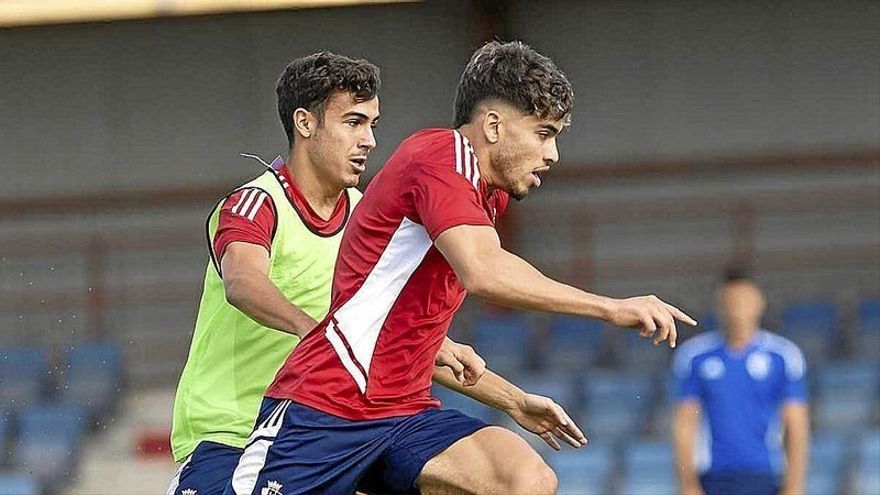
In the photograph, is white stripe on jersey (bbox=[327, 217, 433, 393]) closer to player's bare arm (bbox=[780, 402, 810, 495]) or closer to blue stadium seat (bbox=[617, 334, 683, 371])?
player's bare arm (bbox=[780, 402, 810, 495])

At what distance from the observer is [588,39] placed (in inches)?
585

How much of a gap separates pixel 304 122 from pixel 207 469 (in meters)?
1.09

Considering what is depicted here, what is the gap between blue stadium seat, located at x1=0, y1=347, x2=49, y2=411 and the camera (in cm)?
1398

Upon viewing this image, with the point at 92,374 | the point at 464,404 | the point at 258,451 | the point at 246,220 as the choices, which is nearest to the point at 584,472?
the point at 464,404

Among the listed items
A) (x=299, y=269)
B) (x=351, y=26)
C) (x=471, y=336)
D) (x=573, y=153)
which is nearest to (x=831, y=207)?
(x=573, y=153)

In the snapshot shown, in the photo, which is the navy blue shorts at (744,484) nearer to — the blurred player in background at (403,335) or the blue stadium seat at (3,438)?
the blurred player in background at (403,335)

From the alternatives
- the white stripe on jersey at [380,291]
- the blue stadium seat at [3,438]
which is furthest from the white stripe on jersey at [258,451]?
the blue stadium seat at [3,438]

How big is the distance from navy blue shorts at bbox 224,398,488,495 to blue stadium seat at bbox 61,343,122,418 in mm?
9907

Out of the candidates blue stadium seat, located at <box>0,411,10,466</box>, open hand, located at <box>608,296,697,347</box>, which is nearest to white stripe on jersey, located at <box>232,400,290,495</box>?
open hand, located at <box>608,296,697,347</box>

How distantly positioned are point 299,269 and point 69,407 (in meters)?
9.10

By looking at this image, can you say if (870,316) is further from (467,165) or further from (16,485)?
(467,165)

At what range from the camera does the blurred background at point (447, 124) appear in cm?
1401

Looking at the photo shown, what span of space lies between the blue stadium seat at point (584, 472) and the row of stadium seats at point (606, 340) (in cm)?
168

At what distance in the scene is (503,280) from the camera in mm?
3896
